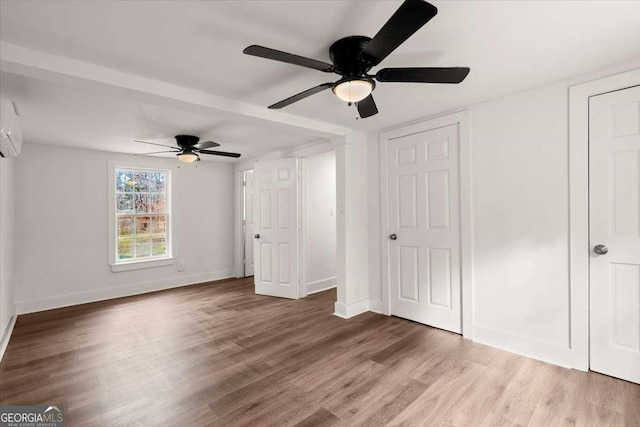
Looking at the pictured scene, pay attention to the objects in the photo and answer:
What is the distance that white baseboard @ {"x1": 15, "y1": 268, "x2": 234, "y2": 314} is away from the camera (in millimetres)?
4191

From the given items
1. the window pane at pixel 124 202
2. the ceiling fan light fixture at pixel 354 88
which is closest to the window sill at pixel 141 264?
the window pane at pixel 124 202

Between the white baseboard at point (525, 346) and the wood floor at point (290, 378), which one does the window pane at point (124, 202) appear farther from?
the white baseboard at point (525, 346)

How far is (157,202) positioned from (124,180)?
2.01 ft

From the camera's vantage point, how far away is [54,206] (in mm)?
4367

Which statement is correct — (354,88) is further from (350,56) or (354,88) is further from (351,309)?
(351,309)

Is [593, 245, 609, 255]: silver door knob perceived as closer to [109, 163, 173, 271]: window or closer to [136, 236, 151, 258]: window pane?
[109, 163, 173, 271]: window

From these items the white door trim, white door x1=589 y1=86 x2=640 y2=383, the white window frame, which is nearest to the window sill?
the white window frame

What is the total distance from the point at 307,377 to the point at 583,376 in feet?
6.82

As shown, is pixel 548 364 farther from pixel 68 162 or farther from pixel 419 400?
pixel 68 162

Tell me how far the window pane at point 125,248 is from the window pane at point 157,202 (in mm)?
630

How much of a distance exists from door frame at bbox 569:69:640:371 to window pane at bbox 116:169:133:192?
5817 millimetres

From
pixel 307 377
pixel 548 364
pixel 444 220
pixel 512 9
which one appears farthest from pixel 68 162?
pixel 548 364

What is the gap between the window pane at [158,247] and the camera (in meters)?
5.38

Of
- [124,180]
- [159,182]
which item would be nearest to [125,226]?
[124,180]
